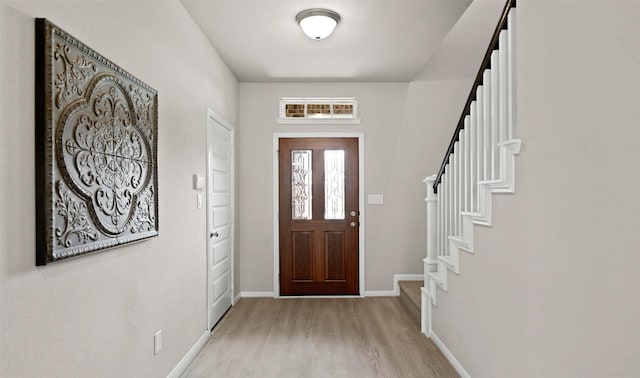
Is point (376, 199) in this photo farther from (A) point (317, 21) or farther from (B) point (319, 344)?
(A) point (317, 21)

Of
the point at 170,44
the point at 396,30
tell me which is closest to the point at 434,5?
the point at 396,30

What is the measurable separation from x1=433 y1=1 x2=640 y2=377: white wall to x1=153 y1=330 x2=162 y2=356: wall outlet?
6.38 ft

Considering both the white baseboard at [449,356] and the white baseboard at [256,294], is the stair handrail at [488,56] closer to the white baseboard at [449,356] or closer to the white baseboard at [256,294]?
the white baseboard at [449,356]

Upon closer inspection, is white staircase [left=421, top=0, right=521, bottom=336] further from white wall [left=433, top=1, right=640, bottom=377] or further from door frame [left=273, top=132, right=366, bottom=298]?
door frame [left=273, top=132, right=366, bottom=298]

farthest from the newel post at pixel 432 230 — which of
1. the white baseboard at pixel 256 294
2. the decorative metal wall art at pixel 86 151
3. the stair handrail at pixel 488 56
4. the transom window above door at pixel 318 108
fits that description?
the decorative metal wall art at pixel 86 151

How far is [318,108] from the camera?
4.77 meters

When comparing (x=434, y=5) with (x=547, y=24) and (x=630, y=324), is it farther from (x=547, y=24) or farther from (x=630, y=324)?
(x=630, y=324)

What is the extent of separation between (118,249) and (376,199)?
10.8 ft

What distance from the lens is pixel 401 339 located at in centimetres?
330

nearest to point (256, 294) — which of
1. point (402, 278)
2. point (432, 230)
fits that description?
point (402, 278)

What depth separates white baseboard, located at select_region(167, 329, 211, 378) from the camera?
2602mm

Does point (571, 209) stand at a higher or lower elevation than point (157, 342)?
higher

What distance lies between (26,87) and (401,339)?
3084mm

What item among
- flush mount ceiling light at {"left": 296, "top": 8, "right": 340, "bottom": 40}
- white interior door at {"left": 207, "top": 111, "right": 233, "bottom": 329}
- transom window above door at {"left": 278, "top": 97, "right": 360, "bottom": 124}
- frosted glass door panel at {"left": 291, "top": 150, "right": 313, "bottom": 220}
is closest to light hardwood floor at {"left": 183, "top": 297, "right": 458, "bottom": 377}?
white interior door at {"left": 207, "top": 111, "right": 233, "bottom": 329}
